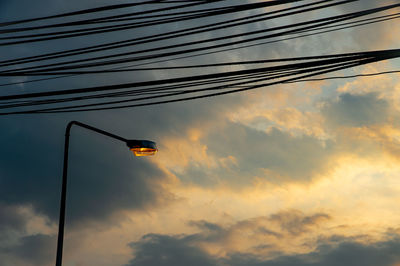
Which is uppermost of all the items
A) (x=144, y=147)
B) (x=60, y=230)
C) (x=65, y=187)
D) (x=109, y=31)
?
(x=109, y=31)

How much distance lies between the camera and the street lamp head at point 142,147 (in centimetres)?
1435

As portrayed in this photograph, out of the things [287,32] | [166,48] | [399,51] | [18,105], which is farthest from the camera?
[18,105]

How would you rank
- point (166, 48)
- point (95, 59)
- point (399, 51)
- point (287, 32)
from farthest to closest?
point (95, 59), point (166, 48), point (287, 32), point (399, 51)

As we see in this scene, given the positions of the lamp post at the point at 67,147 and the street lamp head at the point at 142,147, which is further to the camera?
the street lamp head at the point at 142,147

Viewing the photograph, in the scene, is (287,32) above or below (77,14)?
below

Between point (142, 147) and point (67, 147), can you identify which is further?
point (142, 147)

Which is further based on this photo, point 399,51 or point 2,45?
point 2,45

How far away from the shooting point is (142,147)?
14359mm

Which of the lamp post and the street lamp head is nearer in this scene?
the lamp post

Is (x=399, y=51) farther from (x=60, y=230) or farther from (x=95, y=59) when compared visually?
(x=60, y=230)

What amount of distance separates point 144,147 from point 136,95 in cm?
246

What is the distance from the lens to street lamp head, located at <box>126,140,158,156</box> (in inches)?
565

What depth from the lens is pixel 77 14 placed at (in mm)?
11461

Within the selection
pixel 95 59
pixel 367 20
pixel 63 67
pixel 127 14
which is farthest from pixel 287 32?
pixel 63 67
